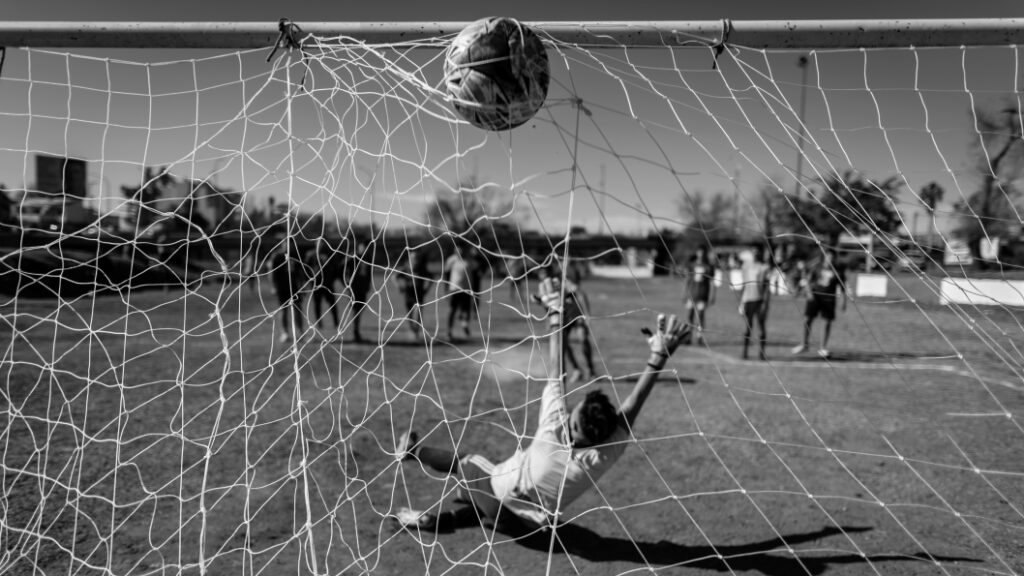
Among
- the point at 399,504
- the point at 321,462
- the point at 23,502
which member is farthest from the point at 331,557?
the point at 23,502

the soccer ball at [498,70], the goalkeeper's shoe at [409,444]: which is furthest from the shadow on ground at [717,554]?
the soccer ball at [498,70]

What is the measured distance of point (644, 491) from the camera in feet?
13.7

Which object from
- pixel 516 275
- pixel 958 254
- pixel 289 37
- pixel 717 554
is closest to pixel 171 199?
pixel 289 37

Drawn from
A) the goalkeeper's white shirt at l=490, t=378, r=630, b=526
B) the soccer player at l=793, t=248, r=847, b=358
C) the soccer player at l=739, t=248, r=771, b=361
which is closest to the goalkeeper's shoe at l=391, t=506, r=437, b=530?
the goalkeeper's white shirt at l=490, t=378, r=630, b=526

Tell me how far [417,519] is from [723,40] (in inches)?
121

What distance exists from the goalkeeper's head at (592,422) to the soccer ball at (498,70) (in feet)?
4.81

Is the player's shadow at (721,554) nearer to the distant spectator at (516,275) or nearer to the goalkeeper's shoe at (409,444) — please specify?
the goalkeeper's shoe at (409,444)

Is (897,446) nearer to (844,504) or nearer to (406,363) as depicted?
(844,504)

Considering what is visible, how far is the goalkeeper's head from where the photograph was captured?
3.24 metres

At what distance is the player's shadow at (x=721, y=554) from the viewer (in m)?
3.26

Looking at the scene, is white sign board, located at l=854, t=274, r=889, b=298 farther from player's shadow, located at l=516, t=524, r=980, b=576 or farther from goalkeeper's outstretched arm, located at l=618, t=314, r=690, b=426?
goalkeeper's outstretched arm, located at l=618, t=314, r=690, b=426

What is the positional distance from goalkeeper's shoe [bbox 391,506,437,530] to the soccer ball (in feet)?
7.36

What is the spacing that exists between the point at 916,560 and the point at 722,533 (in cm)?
97

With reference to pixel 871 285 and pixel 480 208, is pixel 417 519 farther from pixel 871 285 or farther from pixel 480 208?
pixel 871 285
